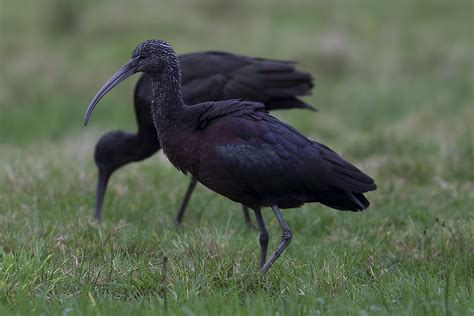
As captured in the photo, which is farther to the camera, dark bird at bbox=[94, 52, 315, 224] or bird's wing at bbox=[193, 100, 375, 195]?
dark bird at bbox=[94, 52, 315, 224]

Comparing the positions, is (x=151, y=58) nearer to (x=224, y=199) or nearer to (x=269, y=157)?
(x=269, y=157)

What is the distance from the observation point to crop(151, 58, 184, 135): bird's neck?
5.41 metres

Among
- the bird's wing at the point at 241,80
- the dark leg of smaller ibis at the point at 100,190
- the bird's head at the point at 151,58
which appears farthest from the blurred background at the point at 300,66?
the bird's head at the point at 151,58

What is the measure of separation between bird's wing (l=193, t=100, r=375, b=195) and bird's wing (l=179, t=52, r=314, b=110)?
70.5 inches

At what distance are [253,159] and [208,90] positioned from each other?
2.06 m

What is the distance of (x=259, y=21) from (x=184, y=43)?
8.62 ft

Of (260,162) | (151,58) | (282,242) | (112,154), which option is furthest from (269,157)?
(112,154)

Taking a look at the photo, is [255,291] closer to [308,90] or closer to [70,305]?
[70,305]

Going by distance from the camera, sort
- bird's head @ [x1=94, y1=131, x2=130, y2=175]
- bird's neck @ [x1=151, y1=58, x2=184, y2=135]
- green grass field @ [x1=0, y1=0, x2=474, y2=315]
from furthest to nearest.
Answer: bird's head @ [x1=94, y1=131, x2=130, y2=175]
bird's neck @ [x1=151, y1=58, x2=184, y2=135]
green grass field @ [x1=0, y1=0, x2=474, y2=315]

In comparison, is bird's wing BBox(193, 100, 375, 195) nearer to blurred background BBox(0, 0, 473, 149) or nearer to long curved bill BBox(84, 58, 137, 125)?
long curved bill BBox(84, 58, 137, 125)

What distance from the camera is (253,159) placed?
5.21 m

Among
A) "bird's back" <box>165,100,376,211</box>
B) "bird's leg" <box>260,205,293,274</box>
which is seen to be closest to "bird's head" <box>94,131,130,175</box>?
"bird's back" <box>165,100,376,211</box>

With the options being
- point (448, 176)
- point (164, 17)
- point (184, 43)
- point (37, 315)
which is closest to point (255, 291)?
point (37, 315)

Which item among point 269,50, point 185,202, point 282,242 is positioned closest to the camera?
point 282,242
